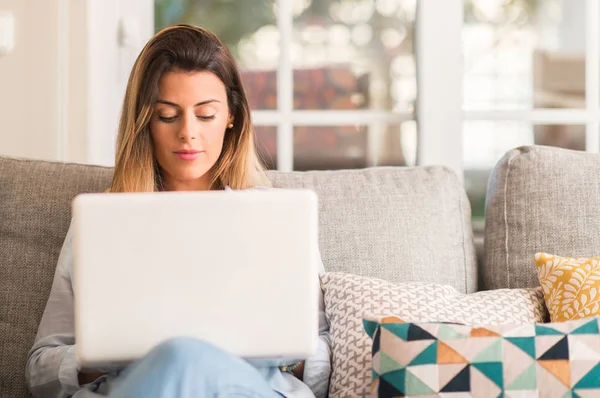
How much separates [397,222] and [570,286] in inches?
15.1

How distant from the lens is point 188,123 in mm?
1589

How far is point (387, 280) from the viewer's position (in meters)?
1.70

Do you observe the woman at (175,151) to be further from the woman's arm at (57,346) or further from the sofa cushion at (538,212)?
the sofa cushion at (538,212)

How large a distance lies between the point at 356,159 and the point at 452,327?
1363mm

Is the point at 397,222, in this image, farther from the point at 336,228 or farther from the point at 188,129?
the point at 188,129

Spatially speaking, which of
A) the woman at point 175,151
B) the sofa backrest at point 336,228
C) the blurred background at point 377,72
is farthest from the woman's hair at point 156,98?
the blurred background at point 377,72

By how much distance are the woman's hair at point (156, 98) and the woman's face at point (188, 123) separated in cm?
2

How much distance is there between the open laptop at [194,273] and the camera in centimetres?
106

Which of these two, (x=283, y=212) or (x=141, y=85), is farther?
(x=141, y=85)

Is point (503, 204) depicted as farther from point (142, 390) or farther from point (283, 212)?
point (142, 390)

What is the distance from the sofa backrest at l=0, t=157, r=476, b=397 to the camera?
163cm

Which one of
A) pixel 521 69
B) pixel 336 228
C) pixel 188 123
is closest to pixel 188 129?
pixel 188 123

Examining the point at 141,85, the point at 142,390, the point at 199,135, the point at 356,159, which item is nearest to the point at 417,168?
the point at 199,135

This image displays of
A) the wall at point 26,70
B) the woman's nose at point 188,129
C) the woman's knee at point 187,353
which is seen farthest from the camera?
the wall at point 26,70
